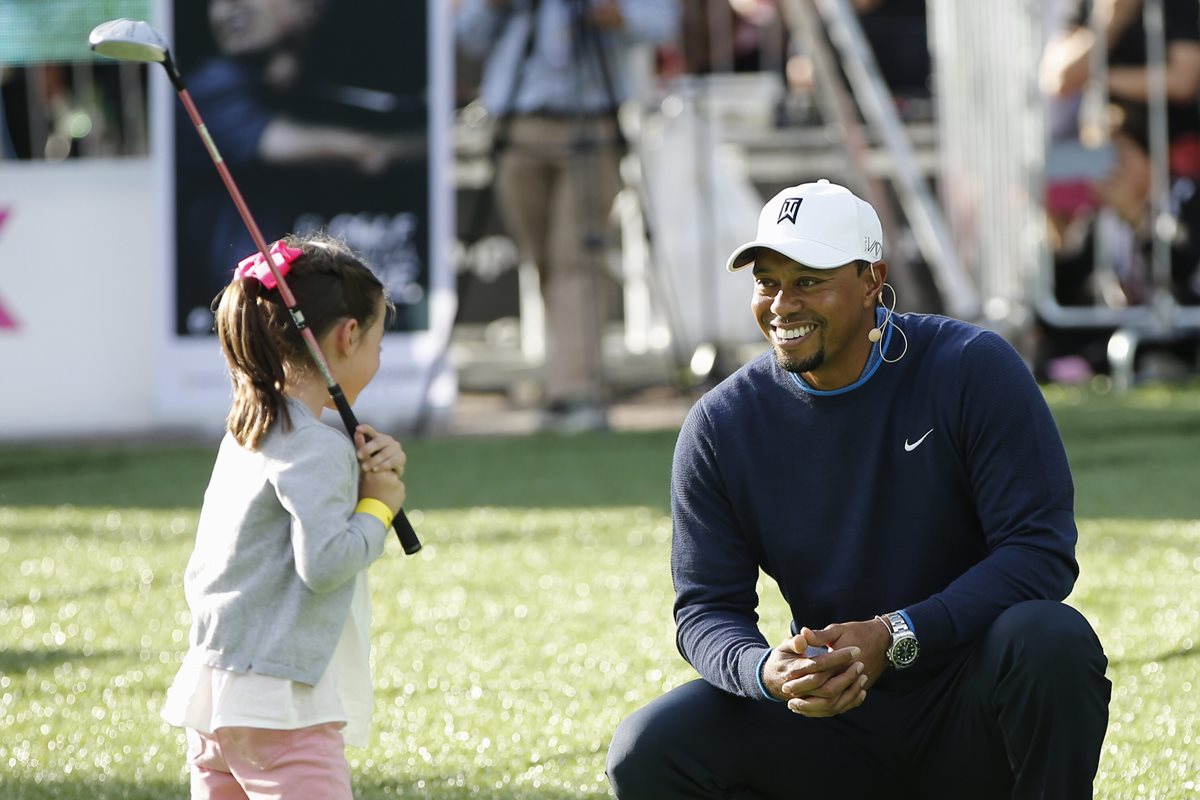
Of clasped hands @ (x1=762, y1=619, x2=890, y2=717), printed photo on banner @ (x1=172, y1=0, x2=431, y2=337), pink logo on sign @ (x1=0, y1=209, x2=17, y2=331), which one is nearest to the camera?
clasped hands @ (x1=762, y1=619, x2=890, y2=717)

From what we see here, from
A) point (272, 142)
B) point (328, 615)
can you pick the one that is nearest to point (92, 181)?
point (272, 142)

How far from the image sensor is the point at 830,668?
2.77 meters

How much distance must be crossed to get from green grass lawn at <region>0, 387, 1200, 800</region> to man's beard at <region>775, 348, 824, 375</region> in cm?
101

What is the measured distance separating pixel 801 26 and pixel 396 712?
6.64 metres

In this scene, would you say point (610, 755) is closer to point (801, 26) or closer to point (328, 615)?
point (328, 615)

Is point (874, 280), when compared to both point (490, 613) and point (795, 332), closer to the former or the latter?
point (795, 332)

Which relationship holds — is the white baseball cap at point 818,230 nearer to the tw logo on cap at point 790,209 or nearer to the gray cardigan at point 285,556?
the tw logo on cap at point 790,209

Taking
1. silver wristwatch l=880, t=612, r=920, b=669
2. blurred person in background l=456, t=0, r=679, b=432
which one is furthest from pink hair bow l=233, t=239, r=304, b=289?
blurred person in background l=456, t=0, r=679, b=432

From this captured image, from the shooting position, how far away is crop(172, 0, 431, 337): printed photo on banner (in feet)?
28.1

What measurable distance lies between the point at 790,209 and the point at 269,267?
2.71 feet

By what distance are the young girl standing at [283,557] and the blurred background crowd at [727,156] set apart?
5.58m

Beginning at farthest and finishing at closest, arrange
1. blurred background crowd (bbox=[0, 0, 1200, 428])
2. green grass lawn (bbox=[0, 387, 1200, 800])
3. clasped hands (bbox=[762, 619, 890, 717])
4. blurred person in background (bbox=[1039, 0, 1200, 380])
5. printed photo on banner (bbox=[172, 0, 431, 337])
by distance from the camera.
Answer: blurred person in background (bbox=[1039, 0, 1200, 380]), blurred background crowd (bbox=[0, 0, 1200, 428]), printed photo on banner (bbox=[172, 0, 431, 337]), green grass lawn (bbox=[0, 387, 1200, 800]), clasped hands (bbox=[762, 619, 890, 717])

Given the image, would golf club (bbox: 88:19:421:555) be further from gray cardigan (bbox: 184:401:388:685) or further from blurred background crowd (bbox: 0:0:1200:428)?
blurred background crowd (bbox: 0:0:1200:428)

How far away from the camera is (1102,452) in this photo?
7.82 metres
